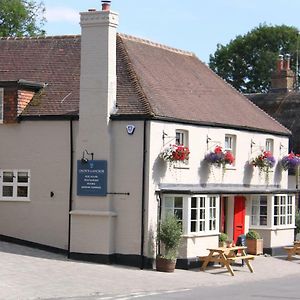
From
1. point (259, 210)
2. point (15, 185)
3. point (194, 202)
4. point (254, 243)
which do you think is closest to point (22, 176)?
point (15, 185)

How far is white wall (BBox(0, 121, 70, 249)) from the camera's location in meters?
28.1

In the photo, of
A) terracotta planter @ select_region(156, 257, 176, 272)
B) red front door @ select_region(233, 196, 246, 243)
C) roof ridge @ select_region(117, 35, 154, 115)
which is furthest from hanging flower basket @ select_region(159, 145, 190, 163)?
red front door @ select_region(233, 196, 246, 243)

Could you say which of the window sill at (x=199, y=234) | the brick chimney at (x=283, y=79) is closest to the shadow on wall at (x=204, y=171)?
the window sill at (x=199, y=234)

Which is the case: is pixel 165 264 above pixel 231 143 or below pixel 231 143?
below

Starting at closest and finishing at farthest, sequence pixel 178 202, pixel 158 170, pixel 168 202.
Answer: pixel 158 170 → pixel 168 202 → pixel 178 202

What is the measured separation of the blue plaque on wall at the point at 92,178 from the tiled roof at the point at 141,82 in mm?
1762

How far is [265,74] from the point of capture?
68.2m

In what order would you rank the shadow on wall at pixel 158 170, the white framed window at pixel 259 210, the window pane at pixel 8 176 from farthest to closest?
the white framed window at pixel 259 210
the window pane at pixel 8 176
the shadow on wall at pixel 158 170

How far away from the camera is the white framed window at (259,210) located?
3341 cm

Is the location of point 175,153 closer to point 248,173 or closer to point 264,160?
point 248,173

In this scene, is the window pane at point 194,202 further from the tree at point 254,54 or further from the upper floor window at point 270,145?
the tree at point 254,54

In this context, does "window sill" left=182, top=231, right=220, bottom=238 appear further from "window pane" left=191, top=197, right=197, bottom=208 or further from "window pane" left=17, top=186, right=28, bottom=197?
"window pane" left=17, top=186, right=28, bottom=197

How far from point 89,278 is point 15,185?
6386 millimetres

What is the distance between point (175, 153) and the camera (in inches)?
1073
